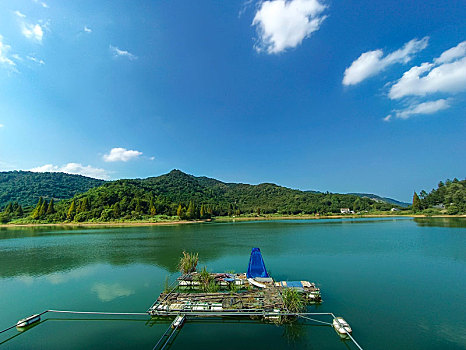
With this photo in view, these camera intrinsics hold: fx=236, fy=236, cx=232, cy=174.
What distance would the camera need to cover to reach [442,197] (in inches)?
3295

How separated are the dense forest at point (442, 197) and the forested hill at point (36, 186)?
15164 centimetres

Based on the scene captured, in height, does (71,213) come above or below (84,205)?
below

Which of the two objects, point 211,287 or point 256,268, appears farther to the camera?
point 256,268

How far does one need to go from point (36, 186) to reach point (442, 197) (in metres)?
175

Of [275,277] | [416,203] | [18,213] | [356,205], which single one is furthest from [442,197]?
[18,213]

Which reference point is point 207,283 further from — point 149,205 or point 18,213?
point 18,213

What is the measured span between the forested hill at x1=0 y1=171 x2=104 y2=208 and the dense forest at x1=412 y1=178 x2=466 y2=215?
152 m

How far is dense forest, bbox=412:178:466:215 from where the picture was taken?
72.8m

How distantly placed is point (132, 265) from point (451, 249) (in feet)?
87.7

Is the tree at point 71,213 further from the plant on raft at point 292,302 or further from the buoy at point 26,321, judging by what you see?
the plant on raft at point 292,302

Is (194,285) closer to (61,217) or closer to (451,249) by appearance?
(451,249)

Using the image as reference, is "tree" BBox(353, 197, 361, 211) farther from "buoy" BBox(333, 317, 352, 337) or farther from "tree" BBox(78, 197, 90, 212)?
"buoy" BBox(333, 317, 352, 337)

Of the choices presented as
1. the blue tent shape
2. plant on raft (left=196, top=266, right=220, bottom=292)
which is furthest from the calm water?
plant on raft (left=196, top=266, right=220, bottom=292)

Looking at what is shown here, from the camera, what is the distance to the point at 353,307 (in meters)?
9.57
